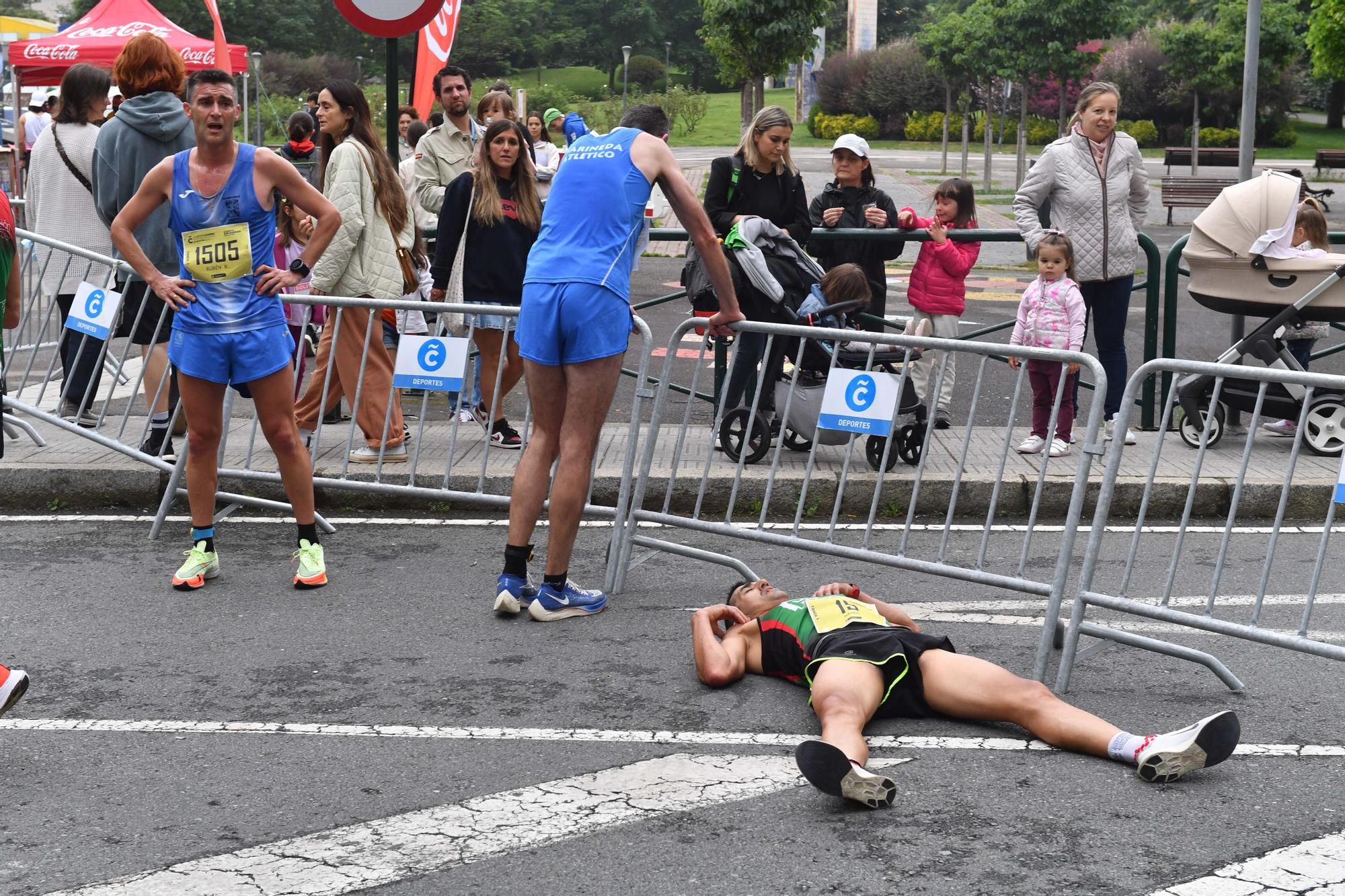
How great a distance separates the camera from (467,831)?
12.7 ft

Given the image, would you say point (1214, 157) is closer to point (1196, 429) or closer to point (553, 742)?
point (1196, 429)

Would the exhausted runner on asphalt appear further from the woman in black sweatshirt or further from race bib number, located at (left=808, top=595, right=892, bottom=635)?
the woman in black sweatshirt

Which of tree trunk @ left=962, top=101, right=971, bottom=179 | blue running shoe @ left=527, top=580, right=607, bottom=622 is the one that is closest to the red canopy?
blue running shoe @ left=527, top=580, right=607, bottom=622

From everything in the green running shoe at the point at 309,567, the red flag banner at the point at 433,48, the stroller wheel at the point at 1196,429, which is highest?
the red flag banner at the point at 433,48

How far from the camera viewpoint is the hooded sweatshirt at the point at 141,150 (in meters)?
7.66

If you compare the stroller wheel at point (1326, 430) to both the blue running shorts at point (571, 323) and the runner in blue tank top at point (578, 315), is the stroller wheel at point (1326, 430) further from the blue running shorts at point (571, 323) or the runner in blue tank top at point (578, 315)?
the blue running shorts at point (571, 323)

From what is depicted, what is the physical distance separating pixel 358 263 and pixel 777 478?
256cm

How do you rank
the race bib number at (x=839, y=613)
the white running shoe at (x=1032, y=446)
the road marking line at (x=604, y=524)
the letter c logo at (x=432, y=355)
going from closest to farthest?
the race bib number at (x=839, y=613) < the letter c logo at (x=432, y=355) < the road marking line at (x=604, y=524) < the white running shoe at (x=1032, y=446)

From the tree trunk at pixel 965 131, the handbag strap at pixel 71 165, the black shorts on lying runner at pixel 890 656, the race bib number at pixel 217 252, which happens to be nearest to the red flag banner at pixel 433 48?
the handbag strap at pixel 71 165

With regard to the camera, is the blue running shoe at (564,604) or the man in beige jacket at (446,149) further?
the man in beige jacket at (446,149)

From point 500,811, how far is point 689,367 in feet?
25.8

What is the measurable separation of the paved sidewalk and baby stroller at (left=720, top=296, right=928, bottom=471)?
0.34 feet

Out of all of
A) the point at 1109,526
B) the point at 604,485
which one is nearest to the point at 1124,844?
the point at 1109,526

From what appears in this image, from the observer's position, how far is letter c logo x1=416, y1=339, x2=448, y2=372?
6953 mm
